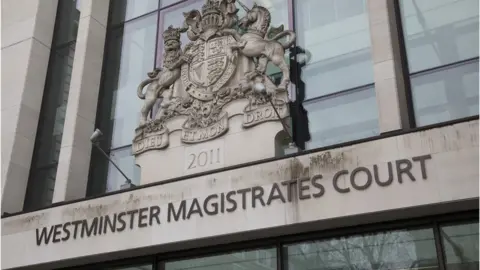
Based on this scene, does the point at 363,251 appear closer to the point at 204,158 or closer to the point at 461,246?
the point at 461,246

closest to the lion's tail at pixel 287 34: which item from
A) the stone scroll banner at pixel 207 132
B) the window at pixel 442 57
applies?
the stone scroll banner at pixel 207 132

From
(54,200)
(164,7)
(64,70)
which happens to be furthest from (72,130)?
(164,7)

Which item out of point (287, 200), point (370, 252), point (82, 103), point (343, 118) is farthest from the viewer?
point (82, 103)

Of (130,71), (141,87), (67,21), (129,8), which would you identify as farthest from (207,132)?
(67,21)

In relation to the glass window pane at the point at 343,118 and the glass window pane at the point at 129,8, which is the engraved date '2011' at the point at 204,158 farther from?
the glass window pane at the point at 129,8

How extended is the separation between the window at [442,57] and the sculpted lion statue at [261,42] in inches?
98.3

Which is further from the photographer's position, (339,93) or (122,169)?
(122,169)

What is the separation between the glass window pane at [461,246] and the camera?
880cm

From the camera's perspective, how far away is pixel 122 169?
1368 cm

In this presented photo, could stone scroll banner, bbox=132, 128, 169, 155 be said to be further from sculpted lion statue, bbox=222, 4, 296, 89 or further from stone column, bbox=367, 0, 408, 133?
stone column, bbox=367, 0, 408, 133

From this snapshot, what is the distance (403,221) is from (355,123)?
2633mm

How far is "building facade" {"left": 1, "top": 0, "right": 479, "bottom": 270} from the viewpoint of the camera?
9.35m

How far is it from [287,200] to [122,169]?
5.14 meters

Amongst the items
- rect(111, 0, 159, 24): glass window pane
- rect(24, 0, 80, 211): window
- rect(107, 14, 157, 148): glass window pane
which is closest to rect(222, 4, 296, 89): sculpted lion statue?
rect(107, 14, 157, 148): glass window pane
